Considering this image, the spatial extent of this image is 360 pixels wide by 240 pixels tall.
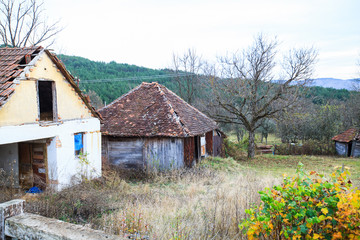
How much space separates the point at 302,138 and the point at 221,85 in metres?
15.9

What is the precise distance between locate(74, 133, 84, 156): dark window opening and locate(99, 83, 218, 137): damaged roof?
315 centimetres

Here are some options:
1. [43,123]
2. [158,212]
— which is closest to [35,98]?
[43,123]

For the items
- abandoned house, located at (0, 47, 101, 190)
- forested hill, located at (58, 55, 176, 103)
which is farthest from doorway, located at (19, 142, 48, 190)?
forested hill, located at (58, 55, 176, 103)

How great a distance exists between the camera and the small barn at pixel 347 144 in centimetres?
2686

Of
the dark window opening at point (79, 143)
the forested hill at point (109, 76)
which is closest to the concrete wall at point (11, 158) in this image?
the dark window opening at point (79, 143)

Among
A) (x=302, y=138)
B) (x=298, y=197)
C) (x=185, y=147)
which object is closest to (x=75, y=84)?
(x=185, y=147)

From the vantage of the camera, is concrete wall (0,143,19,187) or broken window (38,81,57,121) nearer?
concrete wall (0,143,19,187)

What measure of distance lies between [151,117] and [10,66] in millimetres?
7977

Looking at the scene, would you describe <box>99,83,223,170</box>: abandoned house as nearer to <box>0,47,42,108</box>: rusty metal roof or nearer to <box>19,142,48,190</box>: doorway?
<box>19,142,48,190</box>: doorway

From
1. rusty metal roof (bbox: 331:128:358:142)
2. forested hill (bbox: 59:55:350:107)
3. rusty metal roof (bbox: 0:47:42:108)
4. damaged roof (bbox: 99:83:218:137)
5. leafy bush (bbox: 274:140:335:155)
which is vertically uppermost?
forested hill (bbox: 59:55:350:107)

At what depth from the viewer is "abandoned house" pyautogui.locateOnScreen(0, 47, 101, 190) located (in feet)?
27.8

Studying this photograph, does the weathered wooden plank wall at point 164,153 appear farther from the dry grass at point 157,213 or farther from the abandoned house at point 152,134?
the dry grass at point 157,213

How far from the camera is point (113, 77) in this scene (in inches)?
2060

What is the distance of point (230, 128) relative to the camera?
4081 cm
